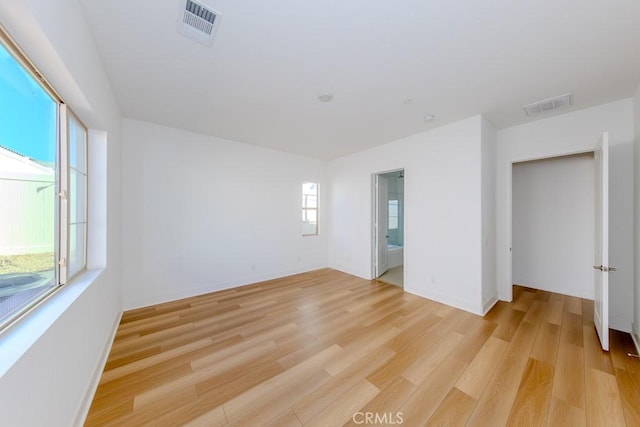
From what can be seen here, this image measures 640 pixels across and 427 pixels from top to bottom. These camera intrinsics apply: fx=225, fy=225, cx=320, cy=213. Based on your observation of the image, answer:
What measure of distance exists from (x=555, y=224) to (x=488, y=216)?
1661 mm

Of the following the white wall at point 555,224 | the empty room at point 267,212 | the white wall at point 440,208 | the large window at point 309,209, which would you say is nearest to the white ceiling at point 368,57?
the empty room at point 267,212

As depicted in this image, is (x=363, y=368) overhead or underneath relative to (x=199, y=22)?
underneath

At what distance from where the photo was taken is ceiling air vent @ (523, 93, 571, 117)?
2551 millimetres

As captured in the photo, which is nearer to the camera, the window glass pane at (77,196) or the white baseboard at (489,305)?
the window glass pane at (77,196)

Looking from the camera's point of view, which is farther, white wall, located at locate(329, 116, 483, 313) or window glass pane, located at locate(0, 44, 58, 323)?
white wall, located at locate(329, 116, 483, 313)

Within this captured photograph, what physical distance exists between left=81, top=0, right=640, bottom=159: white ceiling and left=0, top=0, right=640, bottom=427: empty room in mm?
20

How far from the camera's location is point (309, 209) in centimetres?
545

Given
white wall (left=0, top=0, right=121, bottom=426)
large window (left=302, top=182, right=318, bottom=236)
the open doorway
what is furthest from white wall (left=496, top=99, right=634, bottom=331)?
white wall (left=0, top=0, right=121, bottom=426)

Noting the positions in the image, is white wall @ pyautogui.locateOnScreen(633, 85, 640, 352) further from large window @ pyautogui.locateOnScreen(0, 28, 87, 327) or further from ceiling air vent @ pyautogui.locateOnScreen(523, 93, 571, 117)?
large window @ pyautogui.locateOnScreen(0, 28, 87, 327)

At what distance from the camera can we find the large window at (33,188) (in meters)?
1.09

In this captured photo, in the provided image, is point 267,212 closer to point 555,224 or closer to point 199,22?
point 199,22

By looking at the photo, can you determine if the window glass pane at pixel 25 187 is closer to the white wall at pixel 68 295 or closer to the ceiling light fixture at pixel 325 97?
the white wall at pixel 68 295

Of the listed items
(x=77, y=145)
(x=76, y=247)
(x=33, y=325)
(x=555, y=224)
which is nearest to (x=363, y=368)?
(x=33, y=325)

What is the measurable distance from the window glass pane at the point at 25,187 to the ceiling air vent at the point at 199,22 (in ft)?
3.10
